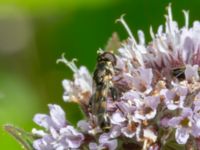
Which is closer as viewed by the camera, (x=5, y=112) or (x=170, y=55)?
(x=170, y=55)

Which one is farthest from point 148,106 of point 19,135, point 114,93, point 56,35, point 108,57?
point 56,35

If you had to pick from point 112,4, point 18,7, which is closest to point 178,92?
point 112,4

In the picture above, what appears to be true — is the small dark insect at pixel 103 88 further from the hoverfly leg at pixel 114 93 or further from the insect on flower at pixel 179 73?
the insect on flower at pixel 179 73

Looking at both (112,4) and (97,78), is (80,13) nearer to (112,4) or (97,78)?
(112,4)

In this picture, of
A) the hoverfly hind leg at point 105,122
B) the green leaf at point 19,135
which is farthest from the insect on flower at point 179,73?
the green leaf at point 19,135

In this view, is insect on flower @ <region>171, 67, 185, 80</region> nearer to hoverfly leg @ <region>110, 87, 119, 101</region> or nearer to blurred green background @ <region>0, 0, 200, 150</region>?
hoverfly leg @ <region>110, 87, 119, 101</region>

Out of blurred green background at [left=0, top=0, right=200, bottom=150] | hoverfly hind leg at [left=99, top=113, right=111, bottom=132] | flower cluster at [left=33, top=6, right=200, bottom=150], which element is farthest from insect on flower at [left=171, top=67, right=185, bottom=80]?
blurred green background at [left=0, top=0, right=200, bottom=150]
